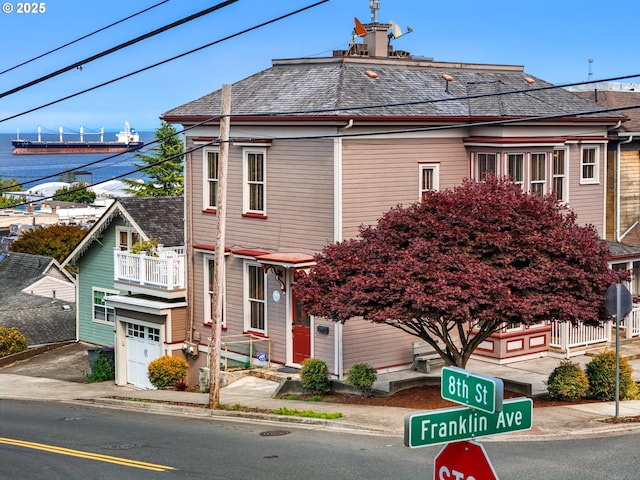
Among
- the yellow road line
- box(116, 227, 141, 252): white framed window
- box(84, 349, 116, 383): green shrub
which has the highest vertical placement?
box(116, 227, 141, 252): white framed window

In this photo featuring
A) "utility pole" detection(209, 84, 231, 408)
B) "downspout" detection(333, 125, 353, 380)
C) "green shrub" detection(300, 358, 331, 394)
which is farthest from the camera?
"downspout" detection(333, 125, 353, 380)

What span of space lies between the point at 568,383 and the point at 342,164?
771 centimetres

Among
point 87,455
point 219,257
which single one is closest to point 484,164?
point 219,257

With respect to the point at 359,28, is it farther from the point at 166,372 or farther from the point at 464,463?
the point at 464,463

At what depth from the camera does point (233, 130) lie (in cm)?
2914

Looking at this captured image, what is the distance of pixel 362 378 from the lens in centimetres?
2405

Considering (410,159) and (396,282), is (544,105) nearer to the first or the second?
(410,159)

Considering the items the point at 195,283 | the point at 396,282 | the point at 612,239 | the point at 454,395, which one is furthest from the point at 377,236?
the point at 454,395

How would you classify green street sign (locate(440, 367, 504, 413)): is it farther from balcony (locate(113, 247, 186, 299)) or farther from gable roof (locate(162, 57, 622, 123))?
balcony (locate(113, 247, 186, 299))

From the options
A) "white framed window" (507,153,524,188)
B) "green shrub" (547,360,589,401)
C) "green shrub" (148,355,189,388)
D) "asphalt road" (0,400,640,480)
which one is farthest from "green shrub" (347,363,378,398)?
"white framed window" (507,153,524,188)

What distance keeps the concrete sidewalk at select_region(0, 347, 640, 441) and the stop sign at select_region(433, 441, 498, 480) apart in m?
12.2

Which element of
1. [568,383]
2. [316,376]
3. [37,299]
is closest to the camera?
[568,383]

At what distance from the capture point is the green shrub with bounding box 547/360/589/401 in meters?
22.5

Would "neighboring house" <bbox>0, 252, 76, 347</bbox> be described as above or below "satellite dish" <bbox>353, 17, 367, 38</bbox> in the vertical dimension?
below
